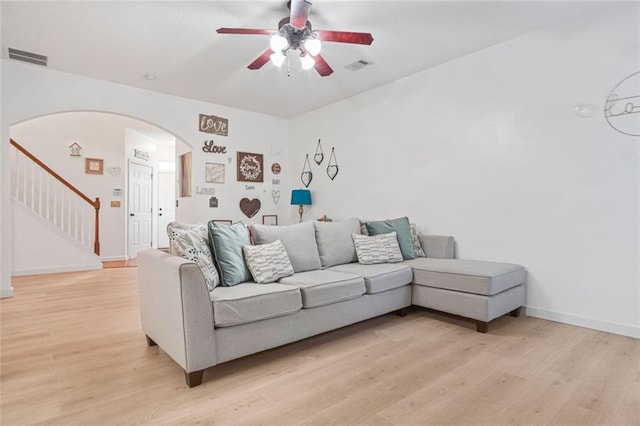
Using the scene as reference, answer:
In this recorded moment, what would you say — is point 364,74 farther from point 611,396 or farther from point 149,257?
point 611,396

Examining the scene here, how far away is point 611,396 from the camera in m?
1.76

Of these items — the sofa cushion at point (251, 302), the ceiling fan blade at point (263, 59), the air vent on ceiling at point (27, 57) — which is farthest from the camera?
the air vent on ceiling at point (27, 57)

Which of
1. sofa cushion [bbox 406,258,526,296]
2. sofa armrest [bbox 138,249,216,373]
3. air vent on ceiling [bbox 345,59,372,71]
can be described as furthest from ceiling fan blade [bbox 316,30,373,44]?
sofa cushion [bbox 406,258,526,296]

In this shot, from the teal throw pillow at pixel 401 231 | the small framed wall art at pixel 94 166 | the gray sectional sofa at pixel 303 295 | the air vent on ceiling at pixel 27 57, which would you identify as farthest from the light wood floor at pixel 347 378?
the small framed wall art at pixel 94 166

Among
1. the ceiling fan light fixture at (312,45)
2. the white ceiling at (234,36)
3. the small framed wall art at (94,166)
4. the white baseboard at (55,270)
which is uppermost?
the white ceiling at (234,36)

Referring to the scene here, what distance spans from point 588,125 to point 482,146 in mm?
873

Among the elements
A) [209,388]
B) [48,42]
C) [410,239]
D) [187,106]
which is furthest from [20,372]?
[187,106]

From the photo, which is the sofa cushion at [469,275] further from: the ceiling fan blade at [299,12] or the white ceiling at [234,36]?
the ceiling fan blade at [299,12]

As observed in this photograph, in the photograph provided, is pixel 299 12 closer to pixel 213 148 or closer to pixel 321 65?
pixel 321 65

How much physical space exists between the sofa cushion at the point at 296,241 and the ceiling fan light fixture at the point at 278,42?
1.46m

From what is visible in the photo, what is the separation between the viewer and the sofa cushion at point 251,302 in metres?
1.96

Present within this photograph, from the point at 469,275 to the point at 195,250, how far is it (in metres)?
2.19

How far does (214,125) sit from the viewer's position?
5.14 metres

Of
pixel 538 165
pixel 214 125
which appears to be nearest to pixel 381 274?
pixel 538 165
